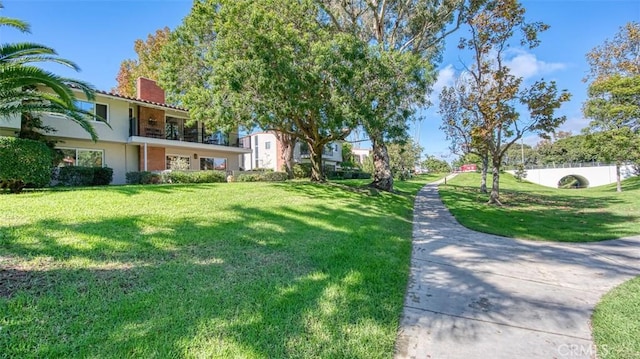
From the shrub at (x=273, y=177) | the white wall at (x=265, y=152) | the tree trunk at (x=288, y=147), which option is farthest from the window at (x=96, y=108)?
the white wall at (x=265, y=152)

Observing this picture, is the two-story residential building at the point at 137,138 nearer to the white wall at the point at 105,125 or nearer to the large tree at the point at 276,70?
the white wall at the point at 105,125

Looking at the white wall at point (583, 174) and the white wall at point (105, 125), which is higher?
the white wall at point (105, 125)

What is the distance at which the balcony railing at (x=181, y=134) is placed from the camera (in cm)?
1880

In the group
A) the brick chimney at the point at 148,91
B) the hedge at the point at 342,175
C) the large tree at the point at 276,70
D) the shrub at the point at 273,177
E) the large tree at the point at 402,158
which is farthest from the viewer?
the large tree at the point at 402,158

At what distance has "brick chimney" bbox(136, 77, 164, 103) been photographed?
20.9 metres

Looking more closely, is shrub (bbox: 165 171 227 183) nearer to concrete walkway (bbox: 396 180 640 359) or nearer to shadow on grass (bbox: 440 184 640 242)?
shadow on grass (bbox: 440 184 640 242)

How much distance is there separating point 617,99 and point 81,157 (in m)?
36.9

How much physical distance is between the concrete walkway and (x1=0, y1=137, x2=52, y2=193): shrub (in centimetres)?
1117

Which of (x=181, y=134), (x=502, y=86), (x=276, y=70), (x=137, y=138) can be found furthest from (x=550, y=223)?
(x=181, y=134)

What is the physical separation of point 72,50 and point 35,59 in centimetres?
630

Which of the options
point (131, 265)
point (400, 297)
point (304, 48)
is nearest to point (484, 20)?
point (304, 48)

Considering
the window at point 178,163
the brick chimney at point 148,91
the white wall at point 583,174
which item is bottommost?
the white wall at point 583,174

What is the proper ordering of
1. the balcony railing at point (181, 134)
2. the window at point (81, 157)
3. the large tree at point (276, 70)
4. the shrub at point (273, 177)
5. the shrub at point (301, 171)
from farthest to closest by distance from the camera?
the shrub at point (301, 171), the shrub at point (273, 177), the balcony railing at point (181, 134), the window at point (81, 157), the large tree at point (276, 70)

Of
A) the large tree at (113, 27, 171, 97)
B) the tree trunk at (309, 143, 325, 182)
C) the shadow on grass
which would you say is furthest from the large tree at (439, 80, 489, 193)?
the large tree at (113, 27, 171, 97)
